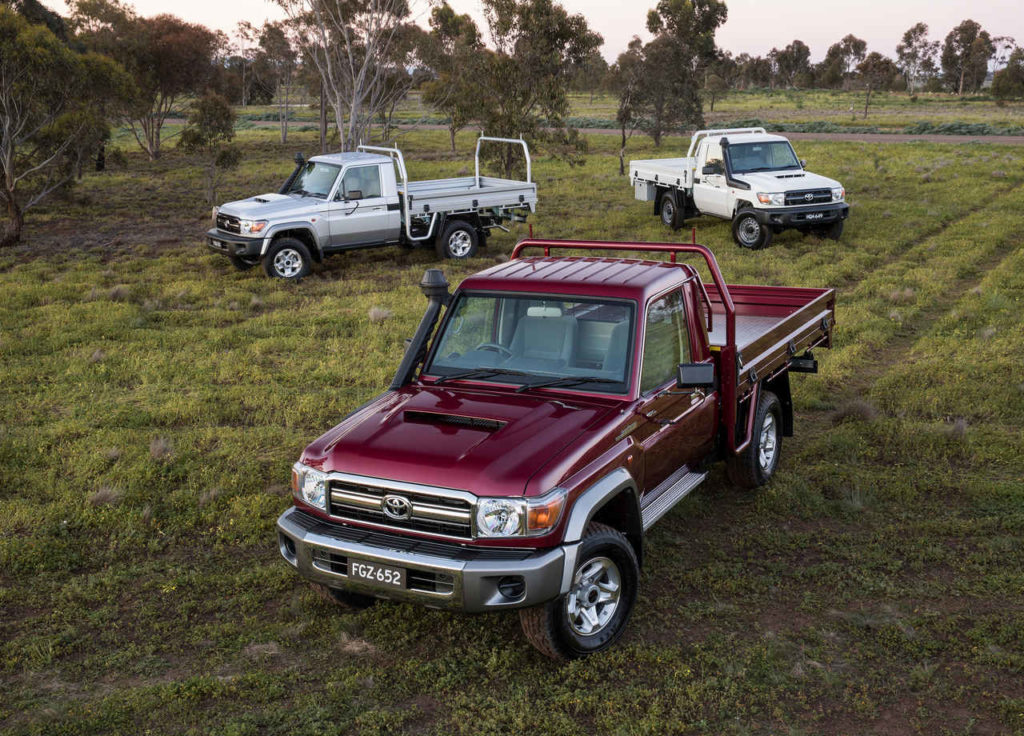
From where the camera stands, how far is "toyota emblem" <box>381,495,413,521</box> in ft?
14.8

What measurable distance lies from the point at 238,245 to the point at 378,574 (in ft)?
38.3

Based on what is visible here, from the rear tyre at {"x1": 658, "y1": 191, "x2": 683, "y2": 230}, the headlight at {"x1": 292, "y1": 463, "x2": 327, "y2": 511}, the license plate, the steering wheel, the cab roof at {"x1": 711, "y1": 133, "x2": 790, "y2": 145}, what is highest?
the cab roof at {"x1": 711, "y1": 133, "x2": 790, "y2": 145}

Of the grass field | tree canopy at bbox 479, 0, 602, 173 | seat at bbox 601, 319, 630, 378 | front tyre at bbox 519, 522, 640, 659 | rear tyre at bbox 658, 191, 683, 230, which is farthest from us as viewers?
tree canopy at bbox 479, 0, 602, 173

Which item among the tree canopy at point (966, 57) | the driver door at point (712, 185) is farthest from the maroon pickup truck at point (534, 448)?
the tree canopy at point (966, 57)

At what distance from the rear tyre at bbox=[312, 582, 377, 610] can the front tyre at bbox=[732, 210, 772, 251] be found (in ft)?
44.6

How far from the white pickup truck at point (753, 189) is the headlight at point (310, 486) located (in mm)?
13802

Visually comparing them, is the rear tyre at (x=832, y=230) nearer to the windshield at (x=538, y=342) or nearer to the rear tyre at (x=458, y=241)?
the rear tyre at (x=458, y=241)

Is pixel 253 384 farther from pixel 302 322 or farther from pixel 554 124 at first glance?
pixel 554 124

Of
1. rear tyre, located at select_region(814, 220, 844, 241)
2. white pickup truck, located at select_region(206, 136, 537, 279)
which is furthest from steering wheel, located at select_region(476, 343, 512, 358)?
rear tyre, located at select_region(814, 220, 844, 241)

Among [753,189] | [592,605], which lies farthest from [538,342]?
[753,189]

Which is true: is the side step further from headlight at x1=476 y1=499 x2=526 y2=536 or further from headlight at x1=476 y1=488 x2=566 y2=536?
headlight at x1=476 y1=499 x2=526 y2=536

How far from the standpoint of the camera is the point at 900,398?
9203 millimetres

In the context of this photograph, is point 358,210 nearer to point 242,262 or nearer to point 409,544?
point 242,262

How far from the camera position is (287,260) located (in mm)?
15570
